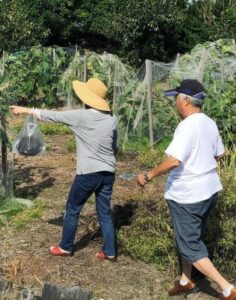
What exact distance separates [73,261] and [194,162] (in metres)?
1.54

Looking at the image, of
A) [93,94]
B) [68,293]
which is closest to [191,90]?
[93,94]

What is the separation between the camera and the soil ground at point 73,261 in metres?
4.46

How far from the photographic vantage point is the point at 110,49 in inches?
1098

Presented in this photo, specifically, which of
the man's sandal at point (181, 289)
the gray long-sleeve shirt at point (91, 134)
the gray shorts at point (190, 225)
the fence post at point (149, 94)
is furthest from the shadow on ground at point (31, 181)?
the gray shorts at point (190, 225)

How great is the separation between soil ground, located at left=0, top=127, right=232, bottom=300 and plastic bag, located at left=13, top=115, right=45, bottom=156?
656 mm

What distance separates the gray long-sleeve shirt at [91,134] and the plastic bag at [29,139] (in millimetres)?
2727

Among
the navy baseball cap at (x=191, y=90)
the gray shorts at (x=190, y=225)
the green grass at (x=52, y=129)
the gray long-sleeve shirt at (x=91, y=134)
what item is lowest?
the green grass at (x=52, y=129)

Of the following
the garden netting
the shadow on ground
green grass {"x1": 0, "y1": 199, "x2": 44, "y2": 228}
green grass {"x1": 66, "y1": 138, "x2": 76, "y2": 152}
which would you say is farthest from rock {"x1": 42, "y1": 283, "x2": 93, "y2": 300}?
green grass {"x1": 66, "y1": 138, "x2": 76, "y2": 152}

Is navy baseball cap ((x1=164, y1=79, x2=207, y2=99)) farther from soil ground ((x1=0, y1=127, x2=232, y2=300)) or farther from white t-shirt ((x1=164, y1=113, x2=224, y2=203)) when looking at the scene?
soil ground ((x1=0, y1=127, x2=232, y2=300))

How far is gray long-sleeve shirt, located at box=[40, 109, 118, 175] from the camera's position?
15.2 feet

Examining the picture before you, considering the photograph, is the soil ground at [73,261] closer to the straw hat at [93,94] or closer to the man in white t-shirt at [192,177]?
the man in white t-shirt at [192,177]

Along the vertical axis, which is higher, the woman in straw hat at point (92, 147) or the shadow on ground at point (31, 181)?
the woman in straw hat at point (92, 147)

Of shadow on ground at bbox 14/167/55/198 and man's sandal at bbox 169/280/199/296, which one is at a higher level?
man's sandal at bbox 169/280/199/296

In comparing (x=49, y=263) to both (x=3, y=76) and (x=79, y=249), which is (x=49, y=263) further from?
(x=3, y=76)
